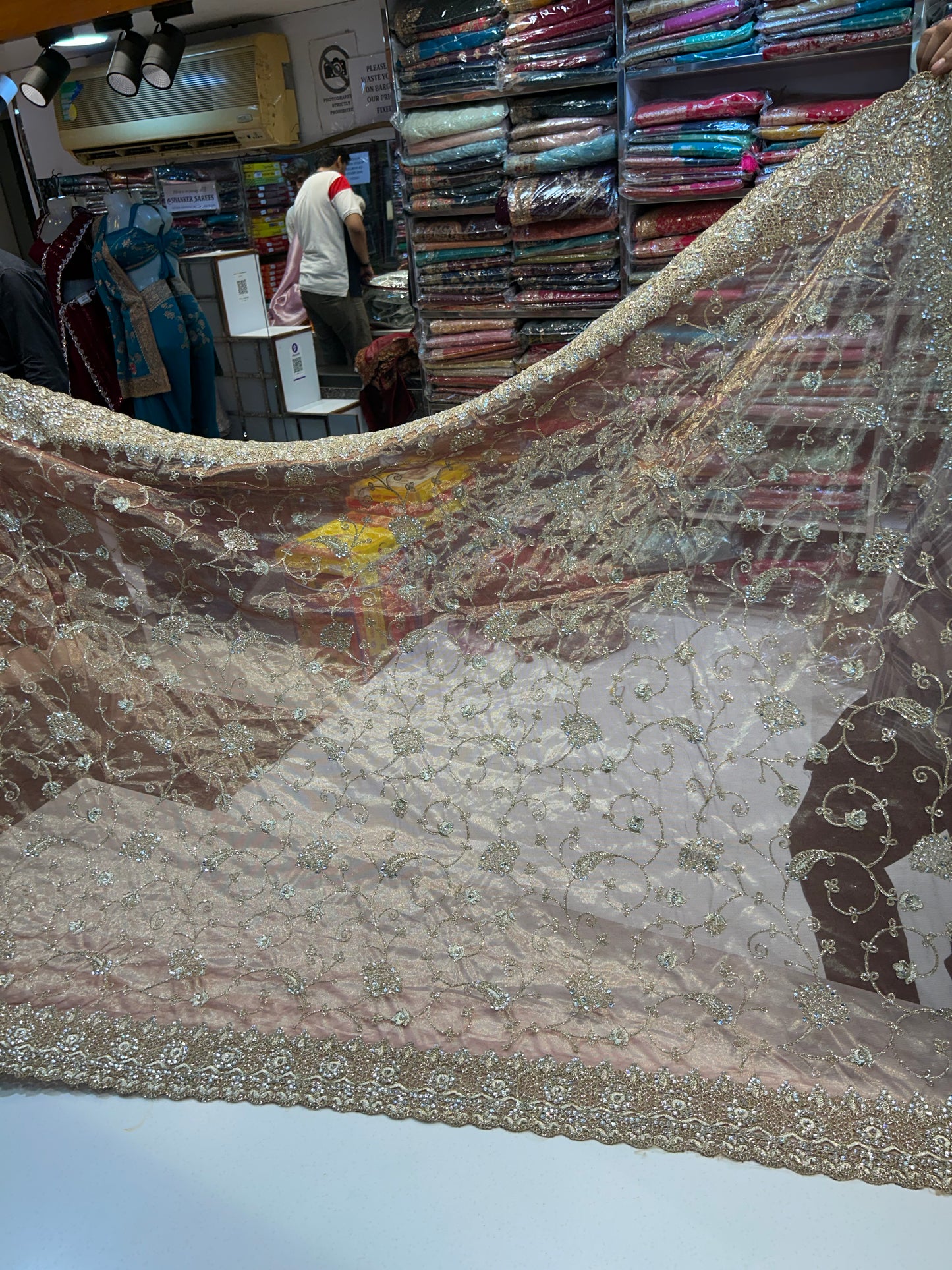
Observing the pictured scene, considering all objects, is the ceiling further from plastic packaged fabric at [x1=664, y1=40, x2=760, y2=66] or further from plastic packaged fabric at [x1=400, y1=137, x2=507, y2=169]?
plastic packaged fabric at [x1=664, y1=40, x2=760, y2=66]

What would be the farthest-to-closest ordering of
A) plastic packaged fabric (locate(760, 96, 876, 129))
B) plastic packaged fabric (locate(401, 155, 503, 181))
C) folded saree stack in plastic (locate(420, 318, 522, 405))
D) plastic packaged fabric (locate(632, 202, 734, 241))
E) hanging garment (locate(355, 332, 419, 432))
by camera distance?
hanging garment (locate(355, 332, 419, 432))
folded saree stack in plastic (locate(420, 318, 522, 405))
plastic packaged fabric (locate(401, 155, 503, 181))
plastic packaged fabric (locate(632, 202, 734, 241))
plastic packaged fabric (locate(760, 96, 876, 129))

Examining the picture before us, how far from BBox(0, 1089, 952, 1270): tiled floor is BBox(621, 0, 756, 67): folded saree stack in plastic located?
110 inches

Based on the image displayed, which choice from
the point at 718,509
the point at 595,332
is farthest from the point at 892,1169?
the point at 595,332

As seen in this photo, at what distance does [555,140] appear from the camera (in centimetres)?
296

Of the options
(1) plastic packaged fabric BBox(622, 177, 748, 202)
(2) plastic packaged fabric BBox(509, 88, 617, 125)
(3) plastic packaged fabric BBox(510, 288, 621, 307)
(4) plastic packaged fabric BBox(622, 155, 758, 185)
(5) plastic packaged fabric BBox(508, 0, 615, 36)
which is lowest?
(3) plastic packaged fabric BBox(510, 288, 621, 307)

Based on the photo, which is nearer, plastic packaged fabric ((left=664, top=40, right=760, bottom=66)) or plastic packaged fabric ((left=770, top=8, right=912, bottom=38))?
plastic packaged fabric ((left=770, top=8, right=912, bottom=38))

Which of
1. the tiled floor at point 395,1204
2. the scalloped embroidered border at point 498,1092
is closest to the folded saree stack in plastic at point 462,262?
the scalloped embroidered border at point 498,1092

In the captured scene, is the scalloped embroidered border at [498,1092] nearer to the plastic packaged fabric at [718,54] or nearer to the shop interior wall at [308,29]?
the plastic packaged fabric at [718,54]

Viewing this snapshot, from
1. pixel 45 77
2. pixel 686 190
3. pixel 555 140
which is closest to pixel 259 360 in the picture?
pixel 45 77

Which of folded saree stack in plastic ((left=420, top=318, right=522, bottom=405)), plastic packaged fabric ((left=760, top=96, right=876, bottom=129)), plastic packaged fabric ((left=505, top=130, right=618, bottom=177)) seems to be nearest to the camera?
plastic packaged fabric ((left=760, top=96, right=876, bottom=129))

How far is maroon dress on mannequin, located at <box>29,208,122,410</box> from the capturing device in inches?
128

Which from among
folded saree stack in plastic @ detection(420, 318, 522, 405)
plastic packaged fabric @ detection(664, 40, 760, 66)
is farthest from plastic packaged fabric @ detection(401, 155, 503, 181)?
plastic packaged fabric @ detection(664, 40, 760, 66)

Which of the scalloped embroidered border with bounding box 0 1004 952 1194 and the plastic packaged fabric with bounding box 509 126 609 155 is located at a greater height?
the plastic packaged fabric with bounding box 509 126 609 155

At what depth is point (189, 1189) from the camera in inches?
48.3
